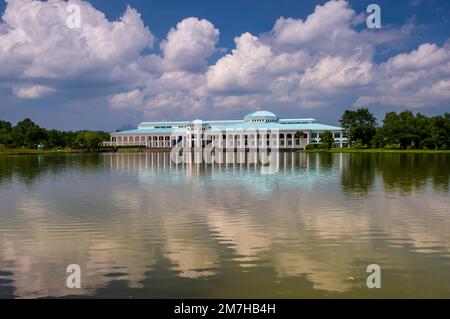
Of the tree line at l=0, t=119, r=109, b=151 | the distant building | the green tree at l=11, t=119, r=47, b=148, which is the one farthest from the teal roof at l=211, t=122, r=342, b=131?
the green tree at l=11, t=119, r=47, b=148

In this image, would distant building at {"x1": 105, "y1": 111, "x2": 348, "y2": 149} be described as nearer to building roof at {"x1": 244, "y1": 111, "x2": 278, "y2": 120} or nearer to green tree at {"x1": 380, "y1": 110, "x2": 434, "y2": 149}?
building roof at {"x1": 244, "y1": 111, "x2": 278, "y2": 120}

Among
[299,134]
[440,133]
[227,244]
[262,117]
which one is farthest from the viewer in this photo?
[262,117]

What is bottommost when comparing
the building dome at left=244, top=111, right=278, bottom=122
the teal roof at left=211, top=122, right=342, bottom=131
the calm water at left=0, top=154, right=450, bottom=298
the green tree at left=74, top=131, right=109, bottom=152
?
the calm water at left=0, top=154, right=450, bottom=298

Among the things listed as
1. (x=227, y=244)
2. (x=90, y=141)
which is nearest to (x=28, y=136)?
(x=90, y=141)

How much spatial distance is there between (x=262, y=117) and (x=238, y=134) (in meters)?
15.5

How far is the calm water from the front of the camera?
7.40m

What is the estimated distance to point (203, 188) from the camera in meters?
21.4

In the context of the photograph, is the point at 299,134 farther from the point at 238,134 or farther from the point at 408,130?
the point at 408,130

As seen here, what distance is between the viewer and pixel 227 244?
10.1m

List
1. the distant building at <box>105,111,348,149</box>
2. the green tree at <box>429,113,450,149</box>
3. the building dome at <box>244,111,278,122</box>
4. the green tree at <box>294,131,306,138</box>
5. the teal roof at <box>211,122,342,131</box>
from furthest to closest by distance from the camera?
the building dome at <box>244,111,278,122</box>
the teal roof at <box>211,122,342,131</box>
the distant building at <box>105,111,348,149</box>
the green tree at <box>294,131,306,138</box>
the green tree at <box>429,113,450,149</box>

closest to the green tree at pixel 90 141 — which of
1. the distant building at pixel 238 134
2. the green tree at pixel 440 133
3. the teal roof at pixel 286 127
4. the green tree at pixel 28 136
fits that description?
the green tree at pixel 28 136

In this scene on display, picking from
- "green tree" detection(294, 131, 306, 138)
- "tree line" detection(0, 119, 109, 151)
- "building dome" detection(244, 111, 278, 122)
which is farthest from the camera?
"building dome" detection(244, 111, 278, 122)

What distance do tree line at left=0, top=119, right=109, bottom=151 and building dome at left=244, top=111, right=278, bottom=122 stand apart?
43.2m
